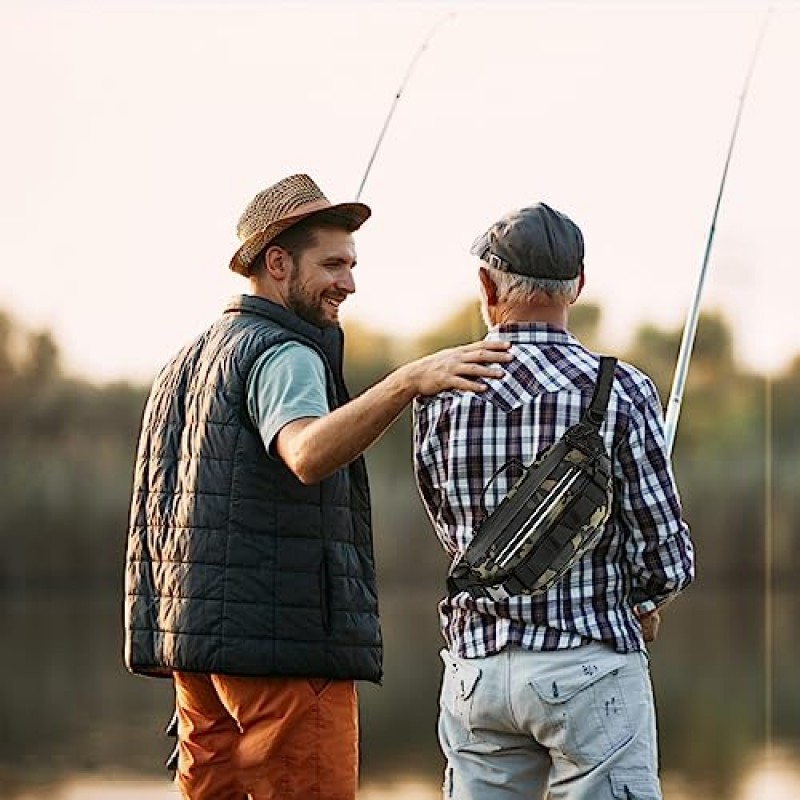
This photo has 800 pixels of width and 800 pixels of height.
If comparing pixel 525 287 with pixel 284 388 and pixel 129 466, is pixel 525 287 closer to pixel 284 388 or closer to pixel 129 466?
pixel 284 388

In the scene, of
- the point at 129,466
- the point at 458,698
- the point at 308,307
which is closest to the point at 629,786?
the point at 458,698

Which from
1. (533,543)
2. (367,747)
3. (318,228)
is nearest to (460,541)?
(533,543)

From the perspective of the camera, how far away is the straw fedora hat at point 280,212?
11.2 ft

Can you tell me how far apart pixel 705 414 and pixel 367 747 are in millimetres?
13991

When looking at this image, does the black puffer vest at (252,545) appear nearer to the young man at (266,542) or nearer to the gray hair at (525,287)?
the young man at (266,542)

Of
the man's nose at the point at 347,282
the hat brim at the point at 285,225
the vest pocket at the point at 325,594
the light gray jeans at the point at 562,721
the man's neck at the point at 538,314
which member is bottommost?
the light gray jeans at the point at 562,721

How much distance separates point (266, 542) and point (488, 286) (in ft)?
1.67

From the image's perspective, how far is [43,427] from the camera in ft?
64.4

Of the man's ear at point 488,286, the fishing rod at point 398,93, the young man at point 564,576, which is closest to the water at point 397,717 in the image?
the fishing rod at point 398,93

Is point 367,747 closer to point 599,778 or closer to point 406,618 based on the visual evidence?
point 599,778

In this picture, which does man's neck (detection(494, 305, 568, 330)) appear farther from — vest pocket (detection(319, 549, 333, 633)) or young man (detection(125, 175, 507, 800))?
vest pocket (detection(319, 549, 333, 633))

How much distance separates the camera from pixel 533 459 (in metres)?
2.97

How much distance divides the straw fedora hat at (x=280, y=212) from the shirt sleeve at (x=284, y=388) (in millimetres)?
226

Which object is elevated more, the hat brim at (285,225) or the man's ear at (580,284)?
the hat brim at (285,225)
